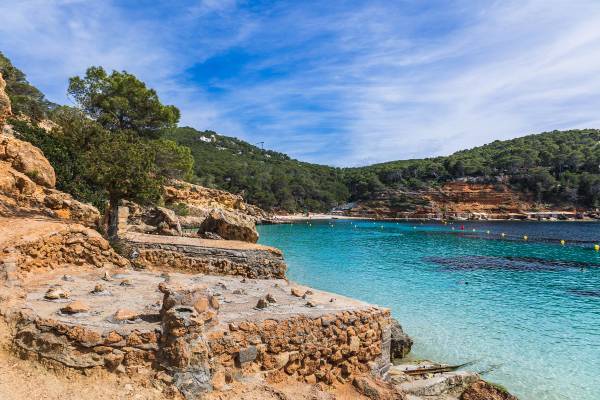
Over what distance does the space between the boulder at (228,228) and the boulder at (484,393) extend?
11464mm

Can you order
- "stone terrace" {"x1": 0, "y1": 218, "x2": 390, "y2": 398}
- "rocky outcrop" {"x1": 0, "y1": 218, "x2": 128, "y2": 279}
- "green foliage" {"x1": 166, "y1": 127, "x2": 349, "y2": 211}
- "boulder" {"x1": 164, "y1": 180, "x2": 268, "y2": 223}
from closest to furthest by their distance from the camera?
"stone terrace" {"x1": 0, "y1": 218, "x2": 390, "y2": 398} → "rocky outcrop" {"x1": 0, "y1": 218, "x2": 128, "y2": 279} → "boulder" {"x1": 164, "y1": 180, "x2": 268, "y2": 223} → "green foliage" {"x1": 166, "y1": 127, "x2": 349, "y2": 211}

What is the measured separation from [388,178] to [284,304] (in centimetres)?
9608

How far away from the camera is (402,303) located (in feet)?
53.4

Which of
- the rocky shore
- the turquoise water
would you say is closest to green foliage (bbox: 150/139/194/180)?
the turquoise water

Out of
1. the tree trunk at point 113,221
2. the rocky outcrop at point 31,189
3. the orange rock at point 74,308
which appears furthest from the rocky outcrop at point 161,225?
the orange rock at point 74,308

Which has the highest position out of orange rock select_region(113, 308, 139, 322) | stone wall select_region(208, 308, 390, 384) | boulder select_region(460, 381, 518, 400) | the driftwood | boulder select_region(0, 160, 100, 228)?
boulder select_region(0, 160, 100, 228)

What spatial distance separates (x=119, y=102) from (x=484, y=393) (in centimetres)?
3130

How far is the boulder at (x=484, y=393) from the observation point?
8.63 meters

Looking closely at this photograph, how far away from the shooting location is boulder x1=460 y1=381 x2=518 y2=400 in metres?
8.63

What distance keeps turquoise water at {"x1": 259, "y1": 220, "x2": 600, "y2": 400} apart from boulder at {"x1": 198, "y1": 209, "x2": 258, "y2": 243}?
4.39 metres

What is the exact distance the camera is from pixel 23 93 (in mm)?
36750

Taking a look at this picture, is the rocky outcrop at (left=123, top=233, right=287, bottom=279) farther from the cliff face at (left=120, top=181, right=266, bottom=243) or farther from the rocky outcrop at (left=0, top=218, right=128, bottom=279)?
the cliff face at (left=120, top=181, right=266, bottom=243)

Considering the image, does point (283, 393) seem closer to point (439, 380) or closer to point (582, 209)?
point (439, 380)

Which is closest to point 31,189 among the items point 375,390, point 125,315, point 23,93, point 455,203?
point 125,315
